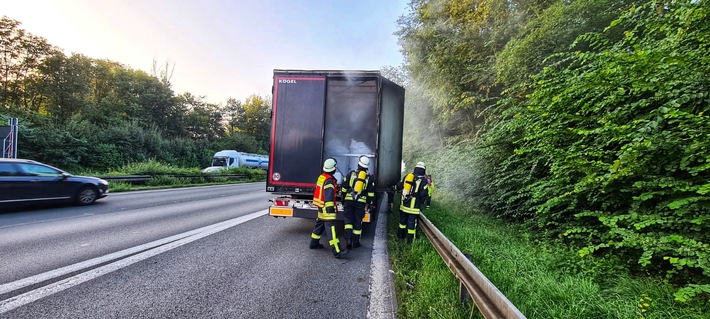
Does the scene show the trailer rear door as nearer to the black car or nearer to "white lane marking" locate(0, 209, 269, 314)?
"white lane marking" locate(0, 209, 269, 314)

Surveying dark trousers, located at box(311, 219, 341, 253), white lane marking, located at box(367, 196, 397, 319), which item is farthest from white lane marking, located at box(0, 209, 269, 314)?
white lane marking, located at box(367, 196, 397, 319)

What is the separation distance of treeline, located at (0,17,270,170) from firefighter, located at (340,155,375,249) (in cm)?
2821

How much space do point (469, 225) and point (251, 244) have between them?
170 inches

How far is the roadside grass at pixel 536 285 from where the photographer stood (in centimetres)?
277

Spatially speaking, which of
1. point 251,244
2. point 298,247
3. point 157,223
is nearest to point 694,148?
point 298,247

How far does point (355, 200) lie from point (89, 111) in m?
39.8

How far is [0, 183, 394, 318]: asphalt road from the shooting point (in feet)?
9.97

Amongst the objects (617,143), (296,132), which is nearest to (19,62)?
(296,132)

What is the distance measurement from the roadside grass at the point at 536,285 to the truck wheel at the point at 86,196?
950cm

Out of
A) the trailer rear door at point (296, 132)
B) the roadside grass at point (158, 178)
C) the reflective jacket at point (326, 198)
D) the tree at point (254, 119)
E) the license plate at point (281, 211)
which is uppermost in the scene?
the tree at point (254, 119)

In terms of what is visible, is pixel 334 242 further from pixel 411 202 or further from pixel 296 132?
pixel 296 132

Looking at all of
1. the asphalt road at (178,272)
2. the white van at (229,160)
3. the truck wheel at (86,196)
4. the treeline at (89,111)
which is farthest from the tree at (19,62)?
the asphalt road at (178,272)

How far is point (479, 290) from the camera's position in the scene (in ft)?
8.52

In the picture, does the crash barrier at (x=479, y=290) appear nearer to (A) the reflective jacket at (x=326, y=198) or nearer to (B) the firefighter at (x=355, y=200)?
(B) the firefighter at (x=355, y=200)
